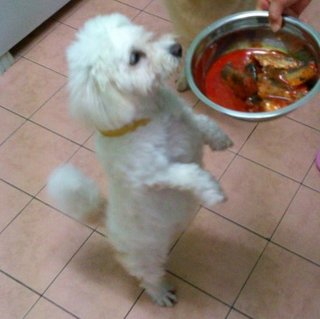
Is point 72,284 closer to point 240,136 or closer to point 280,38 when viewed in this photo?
point 240,136

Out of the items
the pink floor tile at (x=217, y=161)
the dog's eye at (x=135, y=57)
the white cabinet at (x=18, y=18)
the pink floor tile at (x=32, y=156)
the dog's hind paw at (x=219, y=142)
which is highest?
the dog's eye at (x=135, y=57)

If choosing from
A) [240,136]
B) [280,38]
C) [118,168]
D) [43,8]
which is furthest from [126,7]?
[118,168]

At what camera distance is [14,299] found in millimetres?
1556

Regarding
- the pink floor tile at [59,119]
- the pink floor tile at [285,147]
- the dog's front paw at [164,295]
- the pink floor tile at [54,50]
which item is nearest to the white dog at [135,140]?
the dog's front paw at [164,295]

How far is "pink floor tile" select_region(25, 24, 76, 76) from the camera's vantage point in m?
2.14

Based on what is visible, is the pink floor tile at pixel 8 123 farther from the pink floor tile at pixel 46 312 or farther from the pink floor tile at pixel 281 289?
the pink floor tile at pixel 281 289

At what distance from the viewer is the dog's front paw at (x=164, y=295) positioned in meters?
1.42

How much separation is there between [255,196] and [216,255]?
27 centimetres

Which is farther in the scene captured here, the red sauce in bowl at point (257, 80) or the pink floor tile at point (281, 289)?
the pink floor tile at point (281, 289)

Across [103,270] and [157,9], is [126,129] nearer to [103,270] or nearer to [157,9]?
[103,270]

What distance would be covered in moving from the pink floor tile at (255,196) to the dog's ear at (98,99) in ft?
2.71

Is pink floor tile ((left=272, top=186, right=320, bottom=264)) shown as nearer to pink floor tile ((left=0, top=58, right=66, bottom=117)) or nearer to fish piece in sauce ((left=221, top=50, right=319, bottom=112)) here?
fish piece in sauce ((left=221, top=50, right=319, bottom=112))

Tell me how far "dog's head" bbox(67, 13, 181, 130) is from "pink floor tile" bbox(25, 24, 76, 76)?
1.24m

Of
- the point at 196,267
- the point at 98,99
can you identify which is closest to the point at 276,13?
the point at 98,99
